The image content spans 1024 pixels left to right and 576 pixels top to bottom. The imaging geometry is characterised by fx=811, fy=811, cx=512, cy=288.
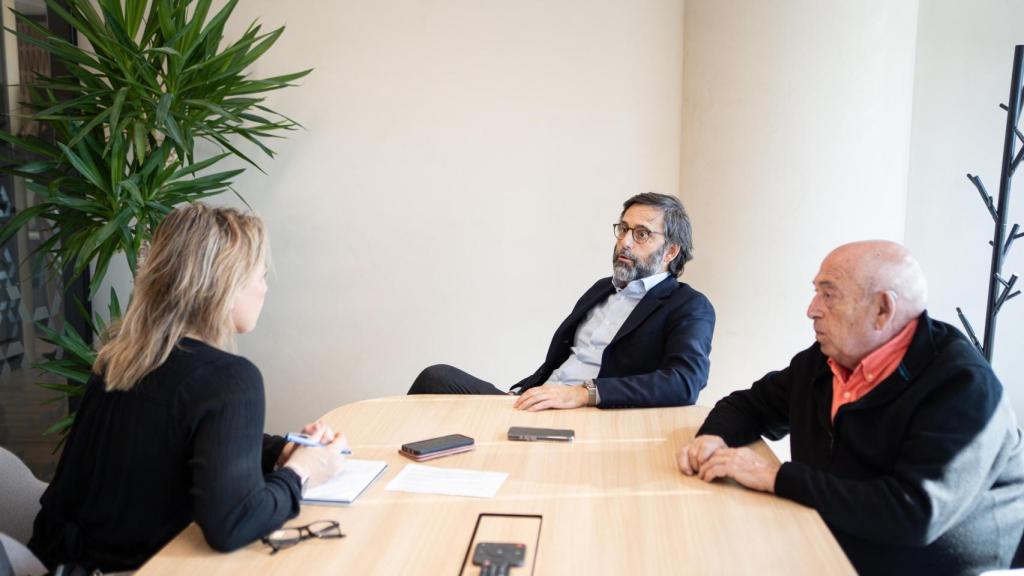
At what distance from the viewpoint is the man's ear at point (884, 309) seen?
1.79m

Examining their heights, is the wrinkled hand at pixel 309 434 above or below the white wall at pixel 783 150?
below

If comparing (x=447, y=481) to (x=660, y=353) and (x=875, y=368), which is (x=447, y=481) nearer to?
(x=875, y=368)

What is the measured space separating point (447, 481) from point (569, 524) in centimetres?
34

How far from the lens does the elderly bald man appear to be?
1572 mm

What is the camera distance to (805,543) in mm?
1440

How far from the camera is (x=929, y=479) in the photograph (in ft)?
5.10

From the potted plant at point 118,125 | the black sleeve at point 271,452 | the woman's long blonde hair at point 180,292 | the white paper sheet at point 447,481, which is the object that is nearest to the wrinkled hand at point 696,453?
the white paper sheet at point 447,481

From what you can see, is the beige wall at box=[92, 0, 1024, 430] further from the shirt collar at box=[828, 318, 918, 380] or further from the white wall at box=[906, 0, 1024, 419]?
the shirt collar at box=[828, 318, 918, 380]

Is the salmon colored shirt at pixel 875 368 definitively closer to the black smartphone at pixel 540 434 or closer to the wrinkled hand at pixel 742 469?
the wrinkled hand at pixel 742 469

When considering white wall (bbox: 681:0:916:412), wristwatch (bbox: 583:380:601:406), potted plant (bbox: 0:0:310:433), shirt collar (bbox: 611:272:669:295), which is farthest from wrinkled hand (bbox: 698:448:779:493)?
potted plant (bbox: 0:0:310:433)

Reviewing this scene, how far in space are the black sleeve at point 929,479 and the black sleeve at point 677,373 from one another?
804 millimetres

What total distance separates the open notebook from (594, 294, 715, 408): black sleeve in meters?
0.81

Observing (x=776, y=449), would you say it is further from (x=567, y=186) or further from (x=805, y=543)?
(x=805, y=543)

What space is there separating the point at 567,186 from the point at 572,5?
0.90 m
